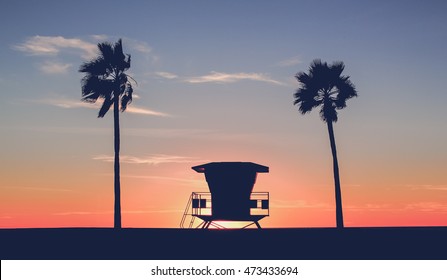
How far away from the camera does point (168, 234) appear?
36.8 meters

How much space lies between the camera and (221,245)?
31.6 m

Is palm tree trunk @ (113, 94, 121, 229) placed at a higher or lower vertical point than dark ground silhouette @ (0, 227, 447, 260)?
higher

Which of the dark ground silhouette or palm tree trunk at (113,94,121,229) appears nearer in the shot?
the dark ground silhouette

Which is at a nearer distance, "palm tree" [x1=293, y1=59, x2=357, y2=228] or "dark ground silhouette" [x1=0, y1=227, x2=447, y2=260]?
"dark ground silhouette" [x1=0, y1=227, x2=447, y2=260]

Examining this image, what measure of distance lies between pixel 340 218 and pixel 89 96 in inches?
700

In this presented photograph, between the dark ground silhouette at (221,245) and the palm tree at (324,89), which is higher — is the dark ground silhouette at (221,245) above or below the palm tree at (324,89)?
below

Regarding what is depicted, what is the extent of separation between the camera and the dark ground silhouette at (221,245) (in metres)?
28.6

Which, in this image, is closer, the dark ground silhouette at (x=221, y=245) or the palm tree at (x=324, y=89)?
the dark ground silhouette at (x=221, y=245)

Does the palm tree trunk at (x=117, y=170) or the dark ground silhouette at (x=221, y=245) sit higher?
the palm tree trunk at (x=117, y=170)

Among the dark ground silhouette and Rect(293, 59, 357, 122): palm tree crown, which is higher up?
Rect(293, 59, 357, 122): palm tree crown

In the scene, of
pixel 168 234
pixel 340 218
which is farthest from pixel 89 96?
pixel 340 218

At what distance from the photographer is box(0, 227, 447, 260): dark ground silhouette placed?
93.7ft

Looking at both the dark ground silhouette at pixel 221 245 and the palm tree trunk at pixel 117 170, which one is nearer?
the dark ground silhouette at pixel 221 245
